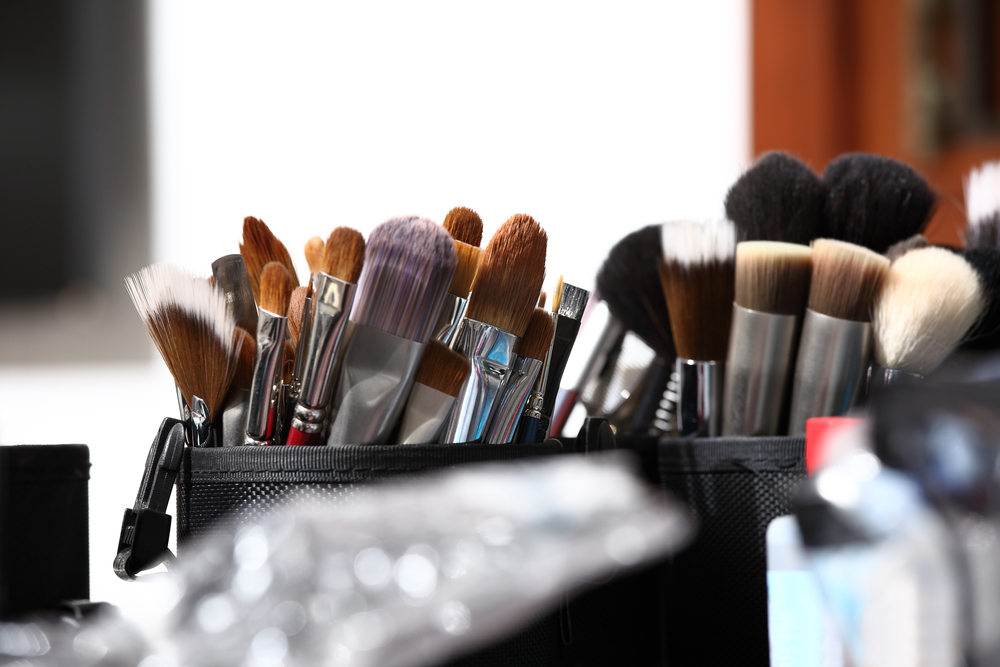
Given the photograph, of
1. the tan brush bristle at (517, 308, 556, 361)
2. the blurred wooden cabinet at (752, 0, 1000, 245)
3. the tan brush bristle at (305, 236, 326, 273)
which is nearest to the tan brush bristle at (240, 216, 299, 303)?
the tan brush bristle at (305, 236, 326, 273)

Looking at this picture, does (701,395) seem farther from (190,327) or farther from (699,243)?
(190,327)

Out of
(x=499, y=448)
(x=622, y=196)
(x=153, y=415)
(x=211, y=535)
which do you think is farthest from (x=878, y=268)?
(x=153, y=415)

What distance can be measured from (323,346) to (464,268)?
0.06 meters

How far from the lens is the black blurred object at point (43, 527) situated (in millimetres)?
279

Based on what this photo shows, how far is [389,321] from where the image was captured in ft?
1.04

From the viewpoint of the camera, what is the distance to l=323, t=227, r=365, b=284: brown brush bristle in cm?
33

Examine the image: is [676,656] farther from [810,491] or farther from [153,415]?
[153,415]

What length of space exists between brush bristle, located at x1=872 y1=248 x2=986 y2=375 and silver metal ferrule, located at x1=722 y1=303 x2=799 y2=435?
4 centimetres

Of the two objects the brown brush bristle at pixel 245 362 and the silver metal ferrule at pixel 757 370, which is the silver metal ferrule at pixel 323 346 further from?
the silver metal ferrule at pixel 757 370

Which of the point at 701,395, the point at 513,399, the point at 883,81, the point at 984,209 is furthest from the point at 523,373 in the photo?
the point at 883,81

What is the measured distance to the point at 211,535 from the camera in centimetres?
33

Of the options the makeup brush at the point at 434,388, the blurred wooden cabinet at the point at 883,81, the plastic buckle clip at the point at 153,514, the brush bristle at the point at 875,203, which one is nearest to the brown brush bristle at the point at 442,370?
the makeup brush at the point at 434,388

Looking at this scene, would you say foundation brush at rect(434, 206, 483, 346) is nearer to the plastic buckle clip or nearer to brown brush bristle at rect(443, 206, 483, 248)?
brown brush bristle at rect(443, 206, 483, 248)

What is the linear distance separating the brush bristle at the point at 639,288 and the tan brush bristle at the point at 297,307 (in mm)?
171
